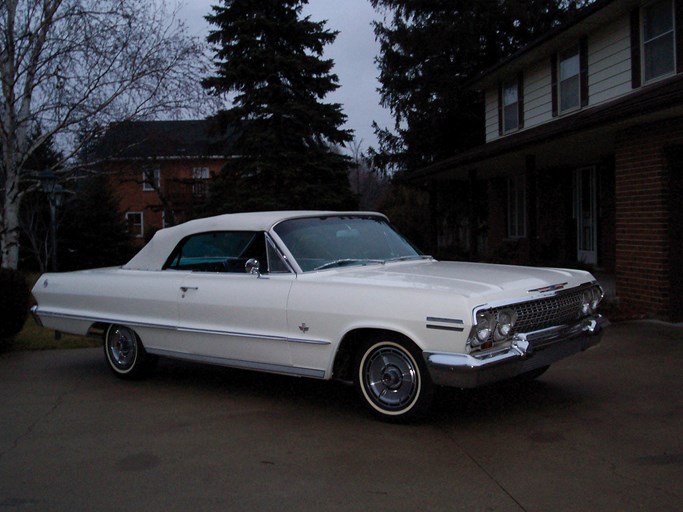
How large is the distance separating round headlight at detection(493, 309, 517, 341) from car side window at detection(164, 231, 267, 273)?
6.87 ft

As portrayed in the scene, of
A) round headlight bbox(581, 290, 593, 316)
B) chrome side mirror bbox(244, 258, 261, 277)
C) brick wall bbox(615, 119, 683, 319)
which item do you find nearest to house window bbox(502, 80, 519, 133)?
brick wall bbox(615, 119, 683, 319)

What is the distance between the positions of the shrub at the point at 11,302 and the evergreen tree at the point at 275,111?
1367cm

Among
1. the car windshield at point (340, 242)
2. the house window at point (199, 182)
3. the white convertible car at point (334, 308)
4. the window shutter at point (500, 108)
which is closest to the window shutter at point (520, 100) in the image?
the window shutter at point (500, 108)

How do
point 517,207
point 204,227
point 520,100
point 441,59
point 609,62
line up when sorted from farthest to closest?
point 441,59 → point 517,207 → point 520,100 → point 609,62 → point 204,227

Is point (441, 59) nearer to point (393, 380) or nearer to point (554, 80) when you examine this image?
point (554, 80)

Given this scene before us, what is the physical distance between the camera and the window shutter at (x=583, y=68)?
14.2 m

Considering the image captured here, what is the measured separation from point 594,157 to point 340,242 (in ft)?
34.0

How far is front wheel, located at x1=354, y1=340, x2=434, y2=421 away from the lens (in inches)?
199

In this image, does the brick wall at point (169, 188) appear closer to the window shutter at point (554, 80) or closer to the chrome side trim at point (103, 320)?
the window shutter at point (554, 80)

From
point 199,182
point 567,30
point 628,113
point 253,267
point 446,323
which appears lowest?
point 446,323

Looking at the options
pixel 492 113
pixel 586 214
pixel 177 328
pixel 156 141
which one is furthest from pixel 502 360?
pixel 156 141

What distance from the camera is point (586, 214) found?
16.3 m

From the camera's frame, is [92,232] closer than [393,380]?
No

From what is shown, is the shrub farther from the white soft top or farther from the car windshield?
the car windshield
